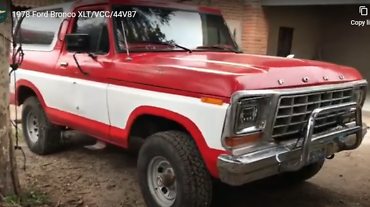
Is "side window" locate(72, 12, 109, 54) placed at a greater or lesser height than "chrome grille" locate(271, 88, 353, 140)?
greater

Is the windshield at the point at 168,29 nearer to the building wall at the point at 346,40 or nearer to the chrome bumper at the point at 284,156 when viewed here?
the chrome bumper at the point at 284,156

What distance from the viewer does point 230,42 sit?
4910mm

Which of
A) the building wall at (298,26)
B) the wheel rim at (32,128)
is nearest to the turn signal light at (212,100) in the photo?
the wheel rim at (32,128)

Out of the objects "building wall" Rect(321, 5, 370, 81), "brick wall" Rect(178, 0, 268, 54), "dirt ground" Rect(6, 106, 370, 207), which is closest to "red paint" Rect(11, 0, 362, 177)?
"dirt ground" Rect(6, 106, 370, 207)

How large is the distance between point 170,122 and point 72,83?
4.72 feet

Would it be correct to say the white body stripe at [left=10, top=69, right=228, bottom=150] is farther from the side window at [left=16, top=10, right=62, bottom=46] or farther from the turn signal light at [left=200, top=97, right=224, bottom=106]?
the side window at [left=16, top=10, right=62, bottom=46]

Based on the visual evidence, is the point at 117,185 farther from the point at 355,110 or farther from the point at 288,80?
the point at 355,110

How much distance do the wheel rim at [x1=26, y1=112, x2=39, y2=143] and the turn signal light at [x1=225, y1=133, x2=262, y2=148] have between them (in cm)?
334

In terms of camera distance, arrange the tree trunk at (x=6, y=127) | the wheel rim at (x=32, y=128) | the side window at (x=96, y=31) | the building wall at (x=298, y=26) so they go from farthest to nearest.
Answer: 1. the building wall at (x=298, y=26)
2. the wheel rim at (x=32, y=128)
3. the side window at (x=96, y=31)
4. the tree trunk at (x=6, y=127)

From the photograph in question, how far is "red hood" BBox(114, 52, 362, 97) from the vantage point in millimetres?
2891

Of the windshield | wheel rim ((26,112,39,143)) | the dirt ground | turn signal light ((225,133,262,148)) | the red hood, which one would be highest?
the windshield

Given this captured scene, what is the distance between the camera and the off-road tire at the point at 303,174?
4.47m

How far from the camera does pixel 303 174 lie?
451 centimetres

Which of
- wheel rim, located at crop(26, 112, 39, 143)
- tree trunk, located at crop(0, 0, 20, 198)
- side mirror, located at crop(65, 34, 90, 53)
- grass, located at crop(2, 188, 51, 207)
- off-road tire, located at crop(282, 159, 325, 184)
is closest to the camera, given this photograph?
tree trunk, located at crop(0, 0, 20, 198)
